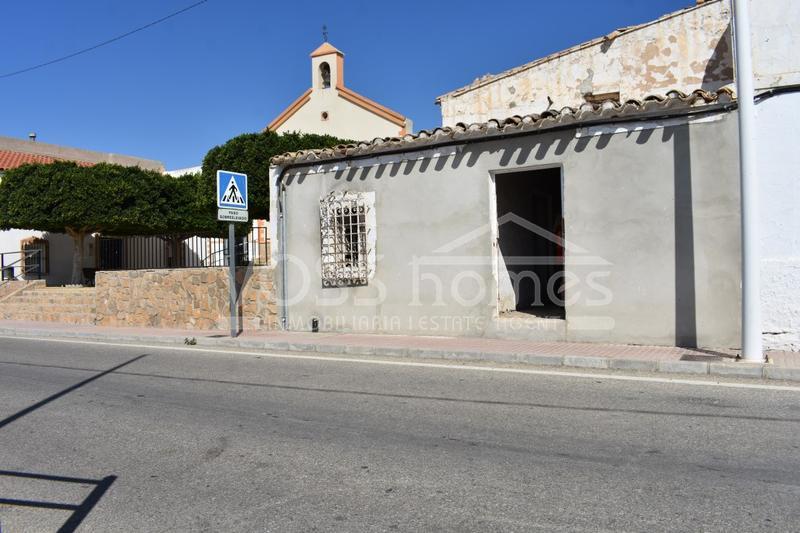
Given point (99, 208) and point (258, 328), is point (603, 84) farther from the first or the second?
point (99, 208)

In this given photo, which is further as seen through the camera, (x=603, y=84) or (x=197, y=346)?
(x=603, y=84)

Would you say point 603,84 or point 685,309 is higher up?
point 603,84

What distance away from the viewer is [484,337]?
424 inches

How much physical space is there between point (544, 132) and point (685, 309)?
341cm

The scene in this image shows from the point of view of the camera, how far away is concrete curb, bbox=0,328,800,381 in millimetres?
7430

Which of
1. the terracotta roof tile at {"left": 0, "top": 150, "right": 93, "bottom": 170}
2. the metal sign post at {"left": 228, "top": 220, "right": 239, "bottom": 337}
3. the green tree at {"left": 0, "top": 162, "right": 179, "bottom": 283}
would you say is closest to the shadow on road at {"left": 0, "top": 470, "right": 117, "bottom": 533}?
the metal sign post at {"left": 228, "top": 220, "right": 239, "bottom": 337}

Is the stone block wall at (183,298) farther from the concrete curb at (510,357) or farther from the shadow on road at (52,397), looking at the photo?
the shadow on road at (52,397)

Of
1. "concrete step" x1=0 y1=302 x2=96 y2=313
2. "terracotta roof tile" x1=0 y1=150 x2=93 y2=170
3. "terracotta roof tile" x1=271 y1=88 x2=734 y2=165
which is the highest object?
"terracotta roof tile" x1=0 y1=150 x2=93 y2=170

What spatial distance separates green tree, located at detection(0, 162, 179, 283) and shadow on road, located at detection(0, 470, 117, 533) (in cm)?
1647

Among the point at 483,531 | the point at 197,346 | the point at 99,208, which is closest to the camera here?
the point at 483,531

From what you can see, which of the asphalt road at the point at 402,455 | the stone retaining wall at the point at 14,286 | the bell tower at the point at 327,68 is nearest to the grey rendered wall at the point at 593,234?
the asphalt road at the point at 402,455

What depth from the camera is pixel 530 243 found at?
44.2 feet

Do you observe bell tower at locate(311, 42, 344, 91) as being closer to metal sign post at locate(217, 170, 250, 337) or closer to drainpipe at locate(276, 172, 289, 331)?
drainpipe at locate(276, 172, 289, 331)

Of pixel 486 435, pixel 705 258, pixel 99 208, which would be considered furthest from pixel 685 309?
pixel 99 208
